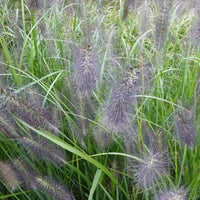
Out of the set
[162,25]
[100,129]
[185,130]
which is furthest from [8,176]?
[162,25]

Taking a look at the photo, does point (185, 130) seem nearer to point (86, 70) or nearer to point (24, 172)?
point (86, 70)

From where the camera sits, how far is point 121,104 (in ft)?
3.81

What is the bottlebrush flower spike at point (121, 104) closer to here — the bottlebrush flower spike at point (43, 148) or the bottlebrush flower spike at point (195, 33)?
the bottlebrush flower spike at point (43, 148)

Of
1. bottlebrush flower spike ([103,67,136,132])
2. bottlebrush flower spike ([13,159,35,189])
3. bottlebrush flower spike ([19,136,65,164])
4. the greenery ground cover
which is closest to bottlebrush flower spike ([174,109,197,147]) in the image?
the greenery ground cover

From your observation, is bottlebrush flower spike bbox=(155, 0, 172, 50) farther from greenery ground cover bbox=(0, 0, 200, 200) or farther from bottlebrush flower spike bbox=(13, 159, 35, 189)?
bottlebrush flower spike bbox=(13, 159, 35, 189)

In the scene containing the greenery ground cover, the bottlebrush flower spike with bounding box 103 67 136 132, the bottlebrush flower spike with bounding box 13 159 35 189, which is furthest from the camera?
the bottlebrush flower spike with bounding box 13 159 35 189

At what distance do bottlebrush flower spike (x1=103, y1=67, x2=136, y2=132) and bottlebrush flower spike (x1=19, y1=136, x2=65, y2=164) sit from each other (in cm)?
24

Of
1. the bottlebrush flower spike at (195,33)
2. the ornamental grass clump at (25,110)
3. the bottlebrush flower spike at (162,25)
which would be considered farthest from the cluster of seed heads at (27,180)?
the bottlebrush flower spike at (195,33)

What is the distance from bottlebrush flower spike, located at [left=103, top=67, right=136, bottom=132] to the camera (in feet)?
3.67

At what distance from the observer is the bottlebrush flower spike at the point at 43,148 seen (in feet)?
4.23

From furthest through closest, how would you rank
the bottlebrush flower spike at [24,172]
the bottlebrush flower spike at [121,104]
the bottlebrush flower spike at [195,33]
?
the bottlebrush flower spike at [195,33] < the bottlebrush flower spike at [24,172] < the bottlebrush flower spike at [121,104]

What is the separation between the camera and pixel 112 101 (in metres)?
1.19

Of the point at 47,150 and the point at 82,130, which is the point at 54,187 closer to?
the point at 47,150

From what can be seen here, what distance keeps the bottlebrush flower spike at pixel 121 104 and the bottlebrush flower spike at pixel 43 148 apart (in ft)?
0.80
